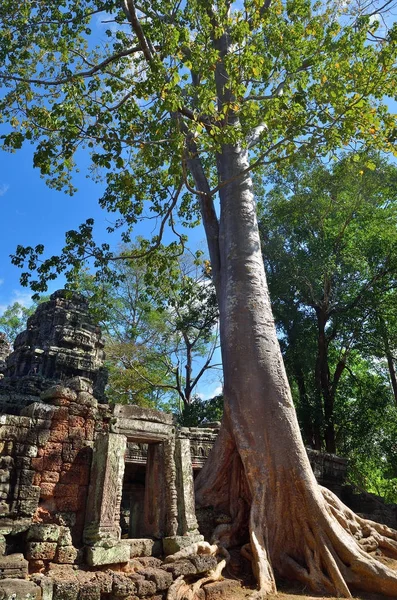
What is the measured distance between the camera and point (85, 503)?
15.0 feet

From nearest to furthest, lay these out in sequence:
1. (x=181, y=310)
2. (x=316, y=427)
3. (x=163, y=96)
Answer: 1. (x=163, y=96)
2. (x=316, y=427)
3. (x=181, y=310)

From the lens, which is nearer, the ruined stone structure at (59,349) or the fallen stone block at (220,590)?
the fallen stone block at (220,590)

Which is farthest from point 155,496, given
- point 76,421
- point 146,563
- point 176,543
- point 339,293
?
point 339,293

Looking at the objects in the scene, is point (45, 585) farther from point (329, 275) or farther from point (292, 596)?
point (329, 275)

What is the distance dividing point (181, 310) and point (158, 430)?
31.8 ft

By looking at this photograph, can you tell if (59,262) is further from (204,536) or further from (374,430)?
(374,430)

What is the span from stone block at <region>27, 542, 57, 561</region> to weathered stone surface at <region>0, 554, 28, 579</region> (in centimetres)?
15

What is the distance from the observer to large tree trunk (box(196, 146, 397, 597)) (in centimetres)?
487

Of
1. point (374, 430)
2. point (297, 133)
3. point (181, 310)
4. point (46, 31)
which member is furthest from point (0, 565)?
point (181, 310)

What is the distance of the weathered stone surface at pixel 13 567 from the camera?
354 centimetres

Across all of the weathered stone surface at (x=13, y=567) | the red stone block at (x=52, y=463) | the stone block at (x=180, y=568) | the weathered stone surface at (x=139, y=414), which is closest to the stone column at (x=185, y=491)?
the weathered stone surface at (x=139, y=414)

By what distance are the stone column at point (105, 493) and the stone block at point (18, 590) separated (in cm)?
83

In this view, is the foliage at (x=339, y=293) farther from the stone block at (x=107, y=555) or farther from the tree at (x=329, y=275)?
the stone block at (x=107, y=555)

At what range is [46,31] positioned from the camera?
7953 millimetres
